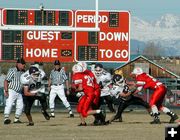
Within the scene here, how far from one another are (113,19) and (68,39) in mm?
2344

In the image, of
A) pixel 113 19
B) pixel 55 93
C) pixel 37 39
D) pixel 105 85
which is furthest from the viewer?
pixel 113 19

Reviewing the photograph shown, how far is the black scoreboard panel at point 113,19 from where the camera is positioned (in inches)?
1410

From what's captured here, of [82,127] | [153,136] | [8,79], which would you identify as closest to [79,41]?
[8,79]

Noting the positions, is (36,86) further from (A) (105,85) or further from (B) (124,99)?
(A) (105,85)

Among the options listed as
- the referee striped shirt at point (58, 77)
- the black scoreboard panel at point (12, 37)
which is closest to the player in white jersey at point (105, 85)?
the referee striped shirt at point (58, 77)

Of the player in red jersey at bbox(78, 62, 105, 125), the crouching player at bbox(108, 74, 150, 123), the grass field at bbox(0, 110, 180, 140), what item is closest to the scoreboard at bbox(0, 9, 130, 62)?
the crouching player at bbox(108, 74, 150, 123)

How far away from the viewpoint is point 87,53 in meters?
35.3

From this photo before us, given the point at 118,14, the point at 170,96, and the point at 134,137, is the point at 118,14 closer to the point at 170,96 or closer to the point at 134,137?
the point at 170,96

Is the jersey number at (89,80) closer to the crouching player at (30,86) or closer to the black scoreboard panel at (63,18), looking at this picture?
the crouching player at (30,86)

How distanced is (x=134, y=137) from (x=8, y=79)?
6100 millimetres

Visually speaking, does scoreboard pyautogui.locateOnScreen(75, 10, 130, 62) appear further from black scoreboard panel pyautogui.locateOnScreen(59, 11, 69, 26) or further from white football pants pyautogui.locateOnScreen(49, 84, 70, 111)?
white football pants pyautogui.locateOnScreen(49, 84, 70, 111)

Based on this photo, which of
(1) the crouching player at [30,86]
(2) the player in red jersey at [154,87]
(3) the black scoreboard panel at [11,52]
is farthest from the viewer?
(3) the black scoreboard panel at [11,52]

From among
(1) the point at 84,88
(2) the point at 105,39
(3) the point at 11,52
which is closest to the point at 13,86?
(1) the point at 84,88

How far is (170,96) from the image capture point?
36.2 m
